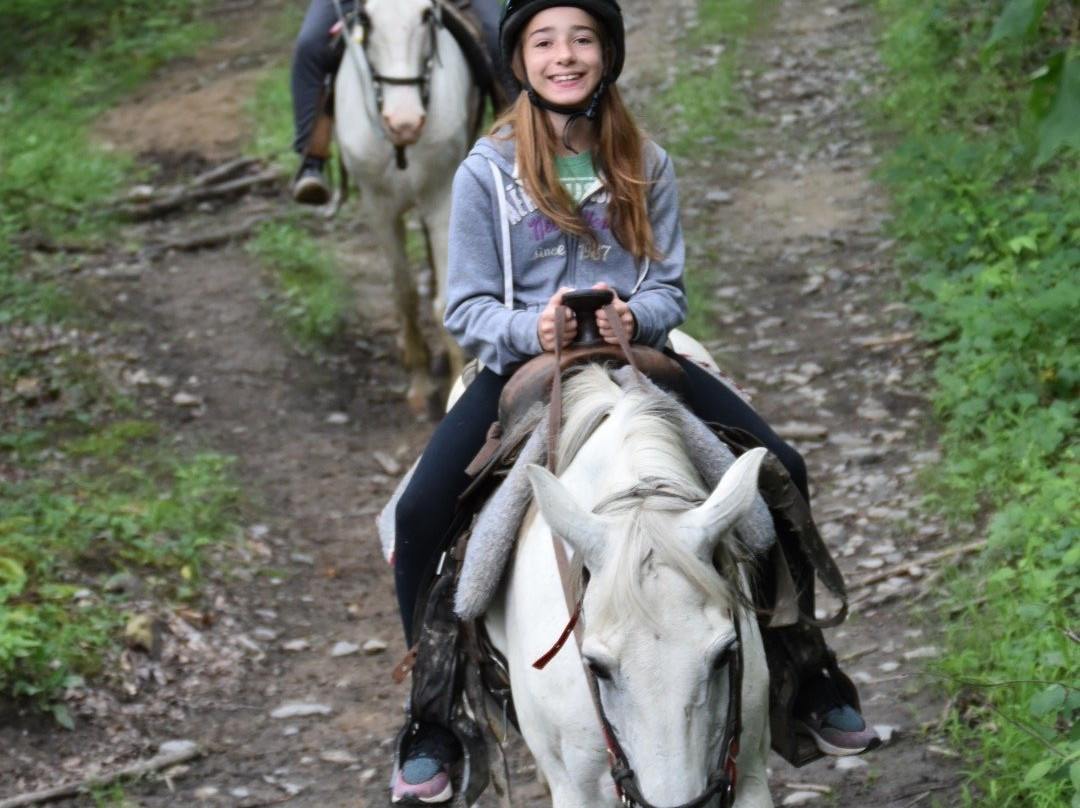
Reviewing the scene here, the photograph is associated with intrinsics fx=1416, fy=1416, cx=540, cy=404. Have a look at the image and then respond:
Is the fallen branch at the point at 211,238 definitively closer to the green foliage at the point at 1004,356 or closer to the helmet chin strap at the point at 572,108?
the green foliage at the point at 1004,356

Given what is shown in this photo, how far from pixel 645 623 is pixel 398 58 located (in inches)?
219

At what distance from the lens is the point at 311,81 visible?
327 inches

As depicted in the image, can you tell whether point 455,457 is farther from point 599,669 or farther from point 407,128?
point 407,128

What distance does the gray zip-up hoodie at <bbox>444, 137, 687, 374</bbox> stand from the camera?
11.9 ft

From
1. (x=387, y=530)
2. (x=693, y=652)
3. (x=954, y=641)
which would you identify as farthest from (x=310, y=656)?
(x=693, y=652)

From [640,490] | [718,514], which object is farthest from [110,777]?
[718,514]

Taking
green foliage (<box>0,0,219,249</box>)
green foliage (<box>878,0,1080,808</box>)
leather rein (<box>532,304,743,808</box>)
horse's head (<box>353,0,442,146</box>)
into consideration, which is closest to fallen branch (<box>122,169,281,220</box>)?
green foliage (<box>0,0,219,249</box>)

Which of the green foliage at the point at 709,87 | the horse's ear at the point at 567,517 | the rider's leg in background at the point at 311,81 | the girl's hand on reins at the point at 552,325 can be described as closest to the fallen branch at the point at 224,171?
the rider's leg in background at the point at 311,81

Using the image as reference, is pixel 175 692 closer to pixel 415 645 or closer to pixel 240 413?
pixel 415 645

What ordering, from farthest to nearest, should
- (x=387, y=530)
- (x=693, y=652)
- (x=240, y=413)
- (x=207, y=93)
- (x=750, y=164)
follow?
(x=207, y=93) < (x=750, y=164) < (x=240, y=413) < (x=387, y=530) < (x=693, y=652)

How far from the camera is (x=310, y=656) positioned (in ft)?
19.5

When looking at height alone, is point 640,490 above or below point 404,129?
above

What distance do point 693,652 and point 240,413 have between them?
5866mm

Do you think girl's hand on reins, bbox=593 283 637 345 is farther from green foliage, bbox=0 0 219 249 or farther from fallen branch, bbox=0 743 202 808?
green foliage, bbox=0 0 219 249
